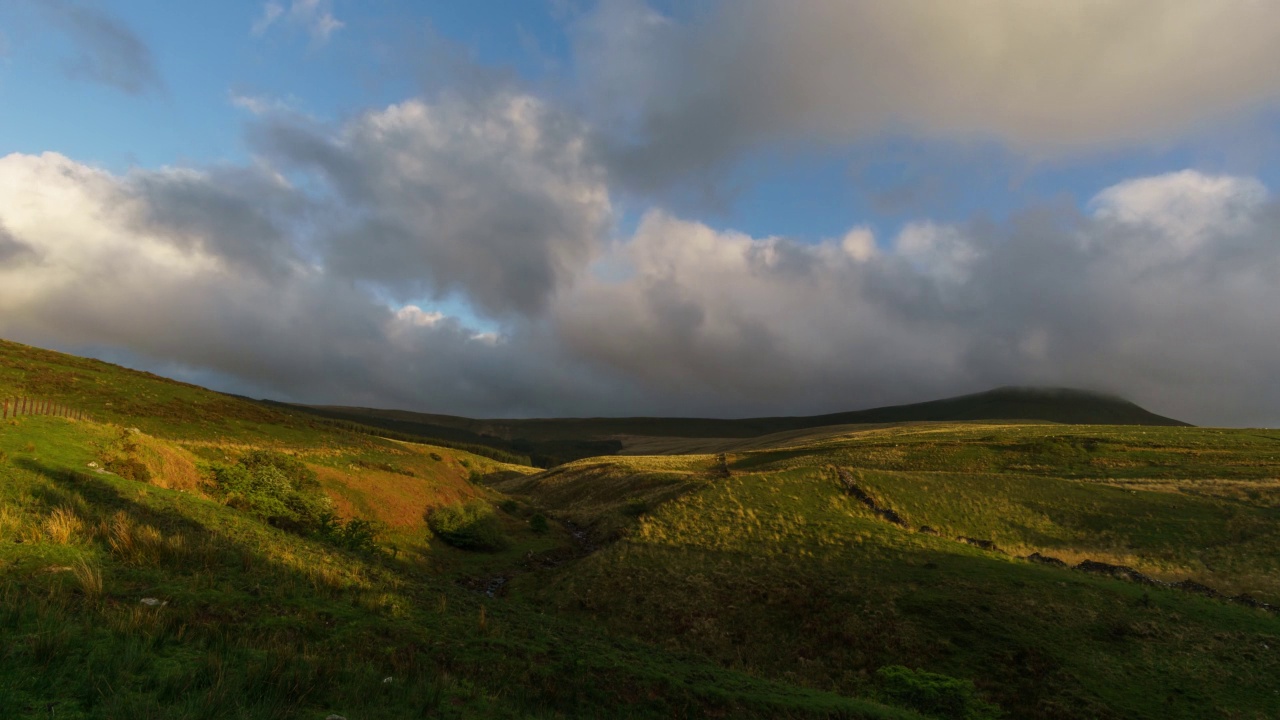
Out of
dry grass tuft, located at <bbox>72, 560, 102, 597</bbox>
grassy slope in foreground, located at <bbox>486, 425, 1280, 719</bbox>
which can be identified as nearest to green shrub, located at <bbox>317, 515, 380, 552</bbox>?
grassy slope in foreground, located at <bbox>486, 425, 1280, 719</bbox>

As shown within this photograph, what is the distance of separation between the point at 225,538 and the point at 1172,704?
28.3 metres

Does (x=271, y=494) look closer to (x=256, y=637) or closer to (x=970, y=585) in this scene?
(x=256, y=637)

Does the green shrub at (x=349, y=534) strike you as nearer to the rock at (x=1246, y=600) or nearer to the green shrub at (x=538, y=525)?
the green shrub at (x=538, y=525)

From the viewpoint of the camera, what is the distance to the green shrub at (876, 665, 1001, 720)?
1673 cm

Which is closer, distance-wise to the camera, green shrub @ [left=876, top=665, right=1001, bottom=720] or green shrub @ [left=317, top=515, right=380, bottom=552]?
green shrub @ [left=876, top=665, right=1001, bottom=720]

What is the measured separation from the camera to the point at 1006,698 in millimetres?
18703

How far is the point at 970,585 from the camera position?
26.1 m

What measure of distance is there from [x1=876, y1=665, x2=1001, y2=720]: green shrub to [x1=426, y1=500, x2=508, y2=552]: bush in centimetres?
2759

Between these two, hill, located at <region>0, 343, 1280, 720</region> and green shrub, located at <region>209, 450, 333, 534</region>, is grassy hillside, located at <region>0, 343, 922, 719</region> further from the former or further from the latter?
green shrub, located at <region>209, 450, 333, 534</region>

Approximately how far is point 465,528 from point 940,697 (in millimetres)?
29662

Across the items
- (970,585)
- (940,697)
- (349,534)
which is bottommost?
(940,697)

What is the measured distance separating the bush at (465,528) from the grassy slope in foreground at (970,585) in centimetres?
750

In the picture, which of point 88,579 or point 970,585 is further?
point 970,585

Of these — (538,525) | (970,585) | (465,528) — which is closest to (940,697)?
(970,585)
